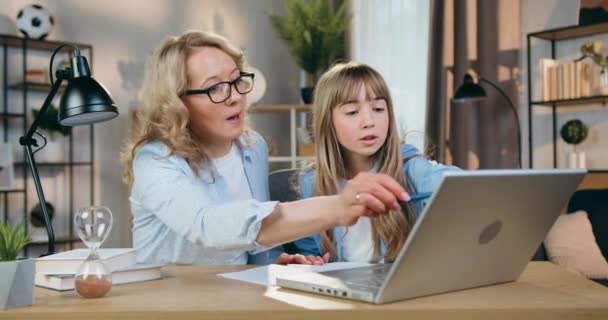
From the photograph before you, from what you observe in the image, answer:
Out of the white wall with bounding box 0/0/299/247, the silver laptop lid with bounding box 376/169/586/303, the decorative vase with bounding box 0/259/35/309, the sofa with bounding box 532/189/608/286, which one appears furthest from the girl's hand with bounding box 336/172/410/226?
the white wall with bounding box 0/0/299/247

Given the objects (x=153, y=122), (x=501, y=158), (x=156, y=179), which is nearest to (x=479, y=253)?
(x=156, y=179)

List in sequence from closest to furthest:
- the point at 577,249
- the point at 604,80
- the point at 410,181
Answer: the point at 410,181 → the point at 577,249 → the point at 604,80

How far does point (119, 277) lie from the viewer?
1.32m

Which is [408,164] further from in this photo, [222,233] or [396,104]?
[396,104]

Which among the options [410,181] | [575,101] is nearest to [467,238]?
[410,181]

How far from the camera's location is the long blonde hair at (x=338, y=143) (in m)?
2.02

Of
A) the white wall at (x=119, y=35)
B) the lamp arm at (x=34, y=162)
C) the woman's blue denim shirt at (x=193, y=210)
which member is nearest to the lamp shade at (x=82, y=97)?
the lamp arm at (x=34, y=162)

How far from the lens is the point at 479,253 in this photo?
1.16 meters

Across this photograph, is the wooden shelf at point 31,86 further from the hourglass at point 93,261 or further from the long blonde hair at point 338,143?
the hourglass at point 93,261

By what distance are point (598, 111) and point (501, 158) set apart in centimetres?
60

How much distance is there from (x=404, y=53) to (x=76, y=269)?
351 centimetres

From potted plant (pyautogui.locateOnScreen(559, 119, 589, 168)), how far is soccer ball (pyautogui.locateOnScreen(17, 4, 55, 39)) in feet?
10.5

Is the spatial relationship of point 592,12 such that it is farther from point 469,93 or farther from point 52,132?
point 52,132

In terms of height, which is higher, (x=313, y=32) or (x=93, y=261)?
(x=313, y=32)
